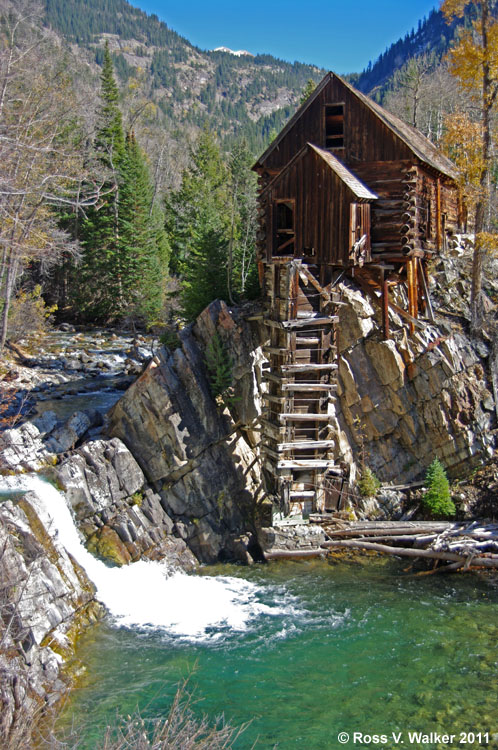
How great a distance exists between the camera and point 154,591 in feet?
53.0

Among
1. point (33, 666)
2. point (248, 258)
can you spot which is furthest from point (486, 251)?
point (33, 666)

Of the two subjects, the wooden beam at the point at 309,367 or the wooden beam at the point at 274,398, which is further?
the wooden beam at the point at 274,398

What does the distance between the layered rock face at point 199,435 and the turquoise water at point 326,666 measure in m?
3.15

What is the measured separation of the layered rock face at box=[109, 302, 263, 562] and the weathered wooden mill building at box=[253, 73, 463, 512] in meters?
1.30

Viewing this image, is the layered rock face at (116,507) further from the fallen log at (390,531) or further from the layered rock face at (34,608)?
the fallen log at (390,531)

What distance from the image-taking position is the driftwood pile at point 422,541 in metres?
17.4

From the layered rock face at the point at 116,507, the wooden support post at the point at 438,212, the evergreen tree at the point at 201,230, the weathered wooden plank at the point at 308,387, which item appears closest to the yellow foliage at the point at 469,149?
the wooden support post at the point at 438,212

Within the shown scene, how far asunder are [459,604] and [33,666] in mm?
10538

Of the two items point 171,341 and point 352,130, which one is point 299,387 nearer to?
point 171,341

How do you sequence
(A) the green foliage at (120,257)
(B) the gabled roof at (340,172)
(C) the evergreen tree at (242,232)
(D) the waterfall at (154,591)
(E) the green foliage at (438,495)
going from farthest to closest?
1. (A) the green foliage at (120,257)
2. (C) the evergreen tree at (242,232)
3. (E) the green foliage at (438,495)
4. (B) the gabled roof at (340,172)
5. (D) the waterfall at (154,591)

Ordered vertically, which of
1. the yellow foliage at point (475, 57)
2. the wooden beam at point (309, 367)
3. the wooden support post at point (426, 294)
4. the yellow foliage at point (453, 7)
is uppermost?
the yellow foliage at point (453, 7)

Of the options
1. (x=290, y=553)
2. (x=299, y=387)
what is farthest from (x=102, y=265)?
(x=290, y=553)

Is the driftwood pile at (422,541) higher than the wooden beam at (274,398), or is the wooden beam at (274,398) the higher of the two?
the wooden beam at (274,398)

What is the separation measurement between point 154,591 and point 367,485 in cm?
→ 830
